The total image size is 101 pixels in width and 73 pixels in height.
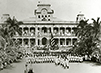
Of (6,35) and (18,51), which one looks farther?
(18,51)

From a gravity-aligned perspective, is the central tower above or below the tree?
above

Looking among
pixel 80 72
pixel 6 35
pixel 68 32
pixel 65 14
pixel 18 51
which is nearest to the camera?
pixel 80 72

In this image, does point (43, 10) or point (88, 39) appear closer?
point (88, 39)

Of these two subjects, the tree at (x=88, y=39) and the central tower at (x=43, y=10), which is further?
the tree at (x=88, y=39)

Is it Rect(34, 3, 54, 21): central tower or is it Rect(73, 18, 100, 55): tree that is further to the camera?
Rect(73, 18, 100, 55): tree

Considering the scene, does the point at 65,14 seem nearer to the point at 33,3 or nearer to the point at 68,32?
the point at 33,3

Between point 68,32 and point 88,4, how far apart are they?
12875 mm

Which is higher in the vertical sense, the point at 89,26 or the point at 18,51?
the point at 89,26

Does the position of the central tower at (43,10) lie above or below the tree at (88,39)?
above

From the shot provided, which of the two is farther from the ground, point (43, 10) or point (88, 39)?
point (43, 10)

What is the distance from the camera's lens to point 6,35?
352 inches

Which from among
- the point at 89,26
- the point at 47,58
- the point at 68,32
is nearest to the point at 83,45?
the point at 89,26

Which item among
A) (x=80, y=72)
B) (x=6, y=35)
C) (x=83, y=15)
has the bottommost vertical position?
(x=80, y=72)

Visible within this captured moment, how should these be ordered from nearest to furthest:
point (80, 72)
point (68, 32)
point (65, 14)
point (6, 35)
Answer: point (80, 72), point (65, 14), point (6, 35), point (68, 32)
